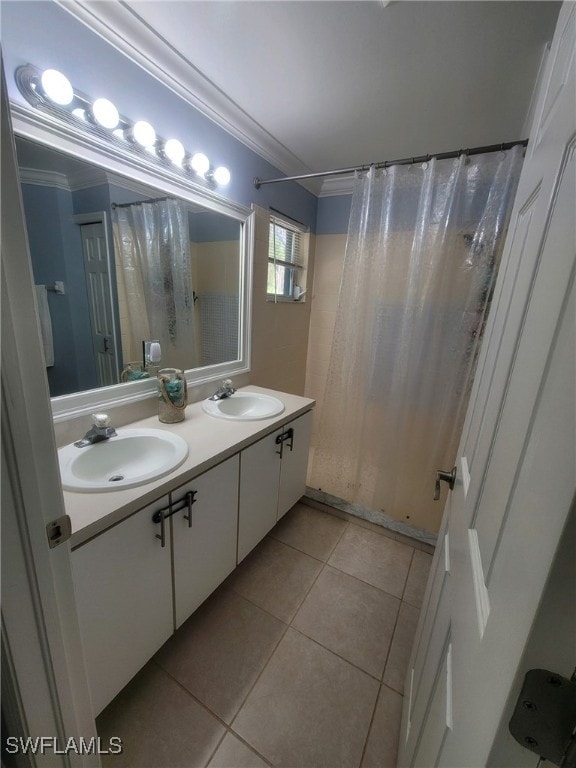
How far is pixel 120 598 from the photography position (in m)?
0.88

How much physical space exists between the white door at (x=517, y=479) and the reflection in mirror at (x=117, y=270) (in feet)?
4.39

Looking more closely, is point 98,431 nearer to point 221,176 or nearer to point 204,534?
point 204,534

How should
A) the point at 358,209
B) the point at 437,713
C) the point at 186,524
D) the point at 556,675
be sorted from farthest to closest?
1. the point at 358,209
2. the point at 186,524
3. the point at 437,713
4. the point at 556,675

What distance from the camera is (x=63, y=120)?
949 millimetres

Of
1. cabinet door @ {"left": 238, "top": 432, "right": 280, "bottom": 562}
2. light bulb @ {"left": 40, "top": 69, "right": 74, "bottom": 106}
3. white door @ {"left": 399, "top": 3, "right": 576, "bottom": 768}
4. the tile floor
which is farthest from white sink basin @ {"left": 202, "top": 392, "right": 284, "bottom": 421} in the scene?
light bulb @ {"left": 40, "top": 69, "right": 74, "bottom": 106}

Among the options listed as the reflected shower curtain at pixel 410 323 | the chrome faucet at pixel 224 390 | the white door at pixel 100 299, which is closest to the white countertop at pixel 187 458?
the chrome faucet at pixel 224 390

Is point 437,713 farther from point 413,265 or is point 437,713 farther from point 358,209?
point 358,209

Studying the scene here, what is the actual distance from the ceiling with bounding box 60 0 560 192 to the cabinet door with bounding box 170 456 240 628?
5.10 feet

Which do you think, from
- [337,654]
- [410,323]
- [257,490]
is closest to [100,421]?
[257,490]

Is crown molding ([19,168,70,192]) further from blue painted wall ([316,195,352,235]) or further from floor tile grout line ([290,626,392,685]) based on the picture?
floor tile grout line ([290,626,392,685])

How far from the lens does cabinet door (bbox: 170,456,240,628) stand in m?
1.05

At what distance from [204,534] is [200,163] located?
5.36 ft

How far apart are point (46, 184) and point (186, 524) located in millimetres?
1253

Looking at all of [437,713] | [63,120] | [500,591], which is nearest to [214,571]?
[437,713]
